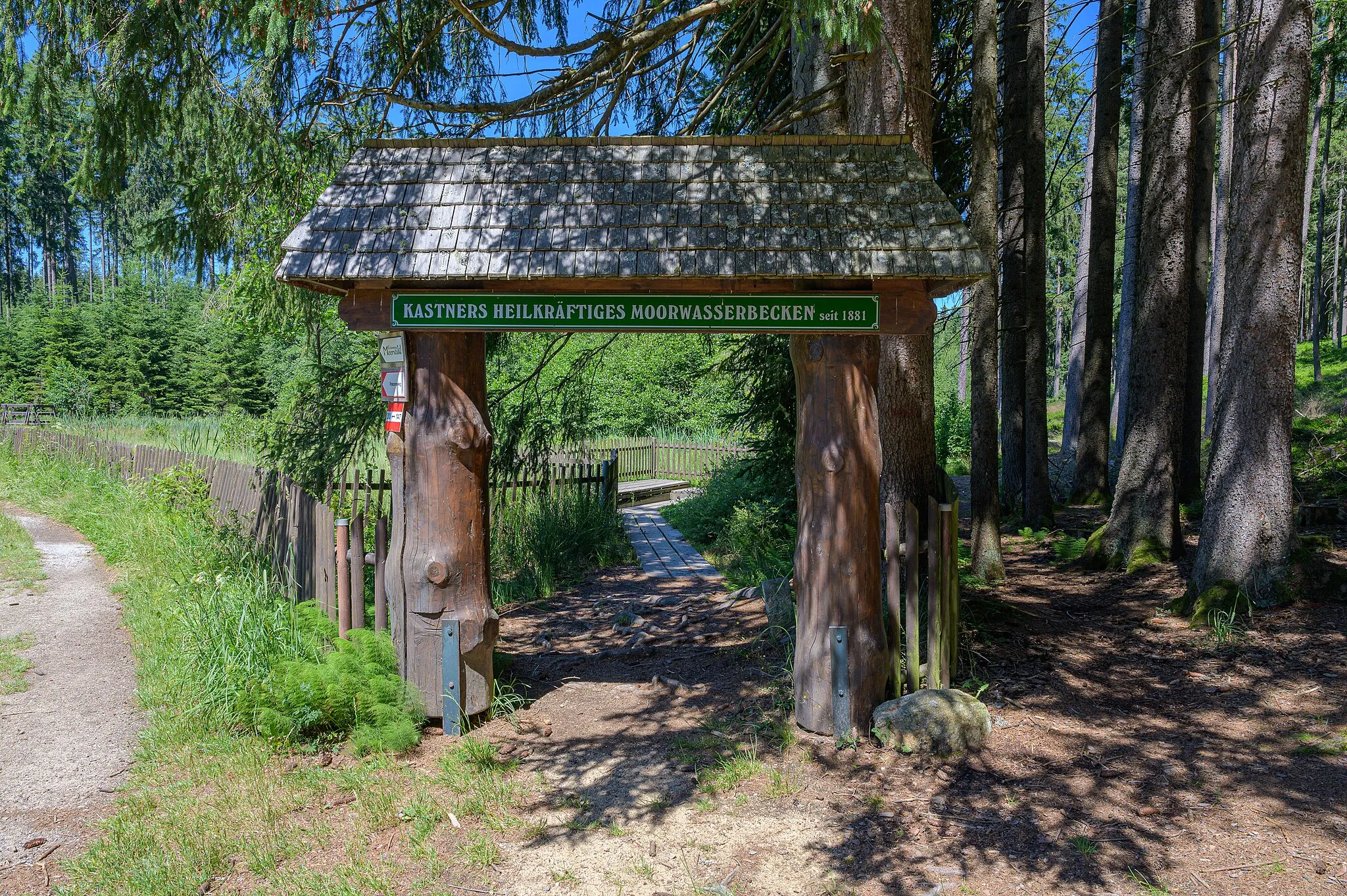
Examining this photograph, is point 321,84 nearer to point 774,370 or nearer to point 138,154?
point 138,154

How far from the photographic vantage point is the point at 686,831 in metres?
4.34

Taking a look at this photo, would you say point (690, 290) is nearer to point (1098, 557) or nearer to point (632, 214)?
point (632, 214)

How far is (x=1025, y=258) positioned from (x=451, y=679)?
9689 mm

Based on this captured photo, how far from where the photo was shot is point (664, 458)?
75.3 ft

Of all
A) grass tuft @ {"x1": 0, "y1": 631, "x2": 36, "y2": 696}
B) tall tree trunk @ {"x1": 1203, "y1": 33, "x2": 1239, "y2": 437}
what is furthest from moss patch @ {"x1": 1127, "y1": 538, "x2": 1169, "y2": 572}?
tall tree trunk @ {"x1": 1203, "y1": 33, "x2": 1239, "y2": 437}

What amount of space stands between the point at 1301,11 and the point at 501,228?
21.0ft

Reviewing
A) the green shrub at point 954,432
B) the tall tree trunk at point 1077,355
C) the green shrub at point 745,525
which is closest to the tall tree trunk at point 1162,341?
the green shrub at point 745,525

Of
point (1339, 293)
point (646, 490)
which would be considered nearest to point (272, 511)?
point (646, 490)

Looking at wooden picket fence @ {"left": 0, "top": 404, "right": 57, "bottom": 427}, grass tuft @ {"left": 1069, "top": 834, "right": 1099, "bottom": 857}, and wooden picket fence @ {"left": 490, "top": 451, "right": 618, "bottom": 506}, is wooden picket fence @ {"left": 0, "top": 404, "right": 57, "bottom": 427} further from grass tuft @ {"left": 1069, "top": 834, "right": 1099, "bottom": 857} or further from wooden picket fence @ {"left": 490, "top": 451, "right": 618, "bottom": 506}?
grass tuft @ {"left": 1069, "top": 834, "right": 1099, "bottom": 857}

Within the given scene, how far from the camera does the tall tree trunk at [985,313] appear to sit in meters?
7.97

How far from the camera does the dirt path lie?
4477 millimetres

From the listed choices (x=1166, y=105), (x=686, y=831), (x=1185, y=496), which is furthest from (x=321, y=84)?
(x=1185, y=496)

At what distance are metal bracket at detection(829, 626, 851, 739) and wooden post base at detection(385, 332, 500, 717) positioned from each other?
227cm

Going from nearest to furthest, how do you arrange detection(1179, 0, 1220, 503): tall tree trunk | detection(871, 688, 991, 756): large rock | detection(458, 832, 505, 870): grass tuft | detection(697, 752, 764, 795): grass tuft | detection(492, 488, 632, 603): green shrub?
1. detection(458, 832, 505, 870): grass tuft
2. detection(697, 752, 764, 795): grass tuft
3. detection(871, 688, 991, 756): large rock
4. detection(492, 488, 632, 603): green shrub
5. detection(1179, 0, 1220, 503): tall tree trunk
